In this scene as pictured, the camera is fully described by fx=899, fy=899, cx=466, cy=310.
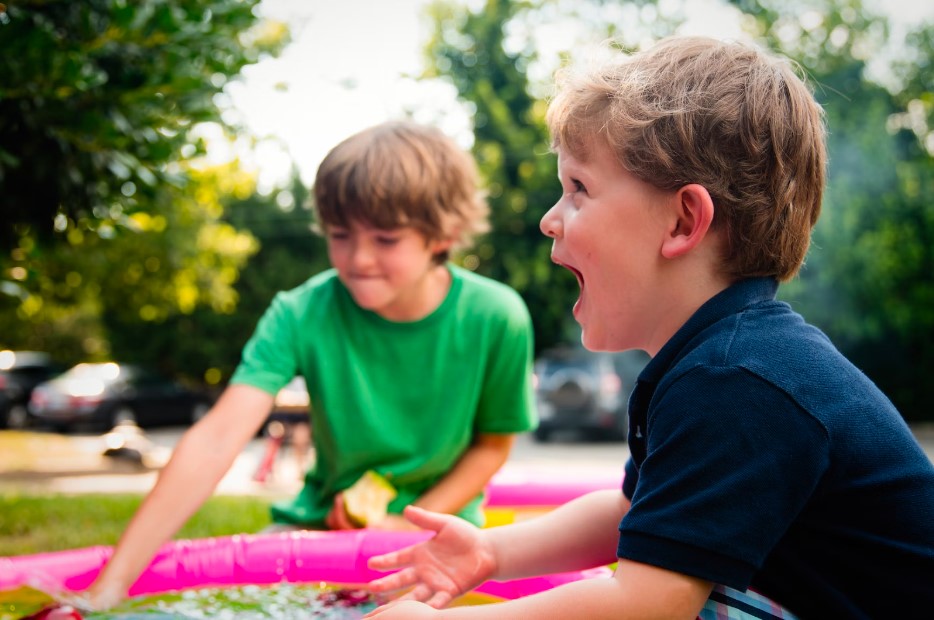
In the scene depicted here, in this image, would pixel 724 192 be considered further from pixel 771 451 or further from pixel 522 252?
pixel 522 252

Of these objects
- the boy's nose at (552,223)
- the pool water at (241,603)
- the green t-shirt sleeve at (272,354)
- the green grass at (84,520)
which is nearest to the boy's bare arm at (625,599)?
the boy's nose at (552,223)

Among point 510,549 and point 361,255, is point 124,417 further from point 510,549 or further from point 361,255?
point 510,549

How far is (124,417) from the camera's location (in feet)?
56.7

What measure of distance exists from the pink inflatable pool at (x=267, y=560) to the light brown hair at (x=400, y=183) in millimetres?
853

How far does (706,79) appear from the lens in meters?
1.38

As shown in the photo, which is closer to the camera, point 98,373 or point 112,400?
point 112,400

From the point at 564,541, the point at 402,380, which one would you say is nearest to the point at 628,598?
the point at 564,541

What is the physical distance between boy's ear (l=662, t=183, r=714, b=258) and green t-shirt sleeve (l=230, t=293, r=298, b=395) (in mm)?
1319

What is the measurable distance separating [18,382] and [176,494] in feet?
65.8

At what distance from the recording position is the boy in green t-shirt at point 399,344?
250 cm

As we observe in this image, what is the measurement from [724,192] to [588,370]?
12640mm

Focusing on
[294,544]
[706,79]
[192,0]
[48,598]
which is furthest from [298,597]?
[192,0]

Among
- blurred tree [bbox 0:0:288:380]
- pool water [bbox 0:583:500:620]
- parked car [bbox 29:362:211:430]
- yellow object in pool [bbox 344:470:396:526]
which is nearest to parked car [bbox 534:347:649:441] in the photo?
parked car [bbox 29:362:211:430]

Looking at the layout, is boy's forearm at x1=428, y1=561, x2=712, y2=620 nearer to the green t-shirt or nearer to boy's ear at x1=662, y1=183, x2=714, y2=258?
boy's ear at x1=662, y1=183, x2=714, y2=258
